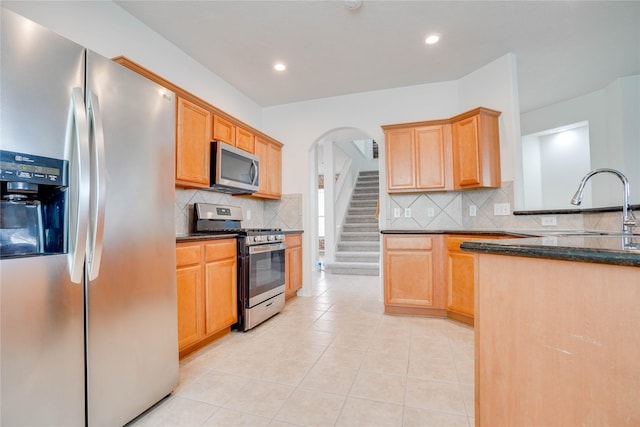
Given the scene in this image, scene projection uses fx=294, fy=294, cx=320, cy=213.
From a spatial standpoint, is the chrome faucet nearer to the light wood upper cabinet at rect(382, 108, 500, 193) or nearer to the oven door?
the light wood upper cabinet at rect(382, 108, 500, 193)

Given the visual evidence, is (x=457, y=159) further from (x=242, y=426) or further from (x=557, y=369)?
(x=242, y=426)

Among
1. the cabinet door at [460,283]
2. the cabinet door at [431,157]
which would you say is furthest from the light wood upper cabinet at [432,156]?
the cabinet door at [460,283]

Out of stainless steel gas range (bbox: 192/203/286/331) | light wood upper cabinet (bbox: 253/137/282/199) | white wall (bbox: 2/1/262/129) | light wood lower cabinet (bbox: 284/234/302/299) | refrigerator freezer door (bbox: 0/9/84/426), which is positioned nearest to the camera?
refrigerator freezer door (bbox: 0/9/84/426)

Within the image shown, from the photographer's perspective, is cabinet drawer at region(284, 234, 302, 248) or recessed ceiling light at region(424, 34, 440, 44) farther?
cabinet drawer at region(284, 234, 302, 248)

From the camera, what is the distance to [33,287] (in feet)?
3.67

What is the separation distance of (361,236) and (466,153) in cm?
364

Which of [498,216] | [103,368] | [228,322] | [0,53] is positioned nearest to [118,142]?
[0,53]

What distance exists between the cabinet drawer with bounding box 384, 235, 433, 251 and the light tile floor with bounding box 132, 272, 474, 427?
0.76m

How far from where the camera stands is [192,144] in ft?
8.66

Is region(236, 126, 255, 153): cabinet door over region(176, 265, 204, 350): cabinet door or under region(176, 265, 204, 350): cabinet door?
over

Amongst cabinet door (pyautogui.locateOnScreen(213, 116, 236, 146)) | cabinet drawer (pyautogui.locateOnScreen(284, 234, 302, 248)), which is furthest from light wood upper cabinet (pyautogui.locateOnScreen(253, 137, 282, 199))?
cabinet drawer (pyautogui.locateOnScreen(284, 234, 302, 248))

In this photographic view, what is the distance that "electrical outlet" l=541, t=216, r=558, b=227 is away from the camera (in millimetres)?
2740

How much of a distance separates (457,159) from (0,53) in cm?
353

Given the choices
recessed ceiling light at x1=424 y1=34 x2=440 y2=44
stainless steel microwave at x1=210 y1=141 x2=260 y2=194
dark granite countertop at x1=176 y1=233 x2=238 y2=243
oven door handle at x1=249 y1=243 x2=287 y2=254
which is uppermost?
recessed ceiling light at x1=424 y1=34 x2=440 y2=44
